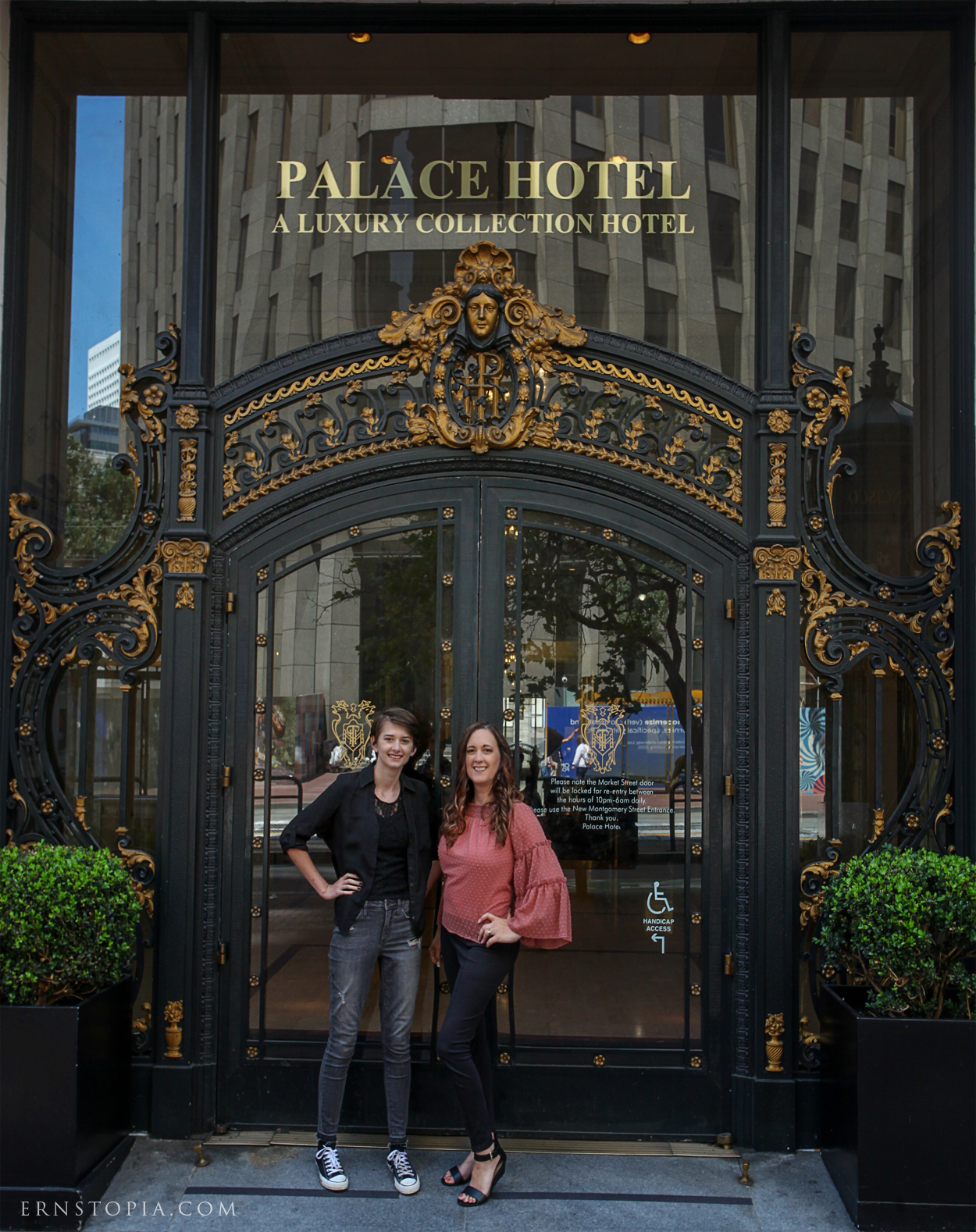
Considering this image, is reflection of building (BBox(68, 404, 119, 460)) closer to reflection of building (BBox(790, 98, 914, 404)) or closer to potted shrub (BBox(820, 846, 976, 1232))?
reflection of building (BBox(790, 98, 914, 404))

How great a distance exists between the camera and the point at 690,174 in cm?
534

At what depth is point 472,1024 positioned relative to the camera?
4.29 m

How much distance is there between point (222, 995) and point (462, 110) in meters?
4.77

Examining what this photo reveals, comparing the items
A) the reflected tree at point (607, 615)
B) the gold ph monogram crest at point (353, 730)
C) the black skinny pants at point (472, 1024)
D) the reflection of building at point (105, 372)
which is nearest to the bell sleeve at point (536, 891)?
the black skinny pants at point (472, 1024)

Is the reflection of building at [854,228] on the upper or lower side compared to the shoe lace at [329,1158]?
upper

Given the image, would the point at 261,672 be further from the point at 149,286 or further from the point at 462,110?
the point at 462,110

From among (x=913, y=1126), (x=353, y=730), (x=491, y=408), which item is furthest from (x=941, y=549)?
(x=353, y=730)

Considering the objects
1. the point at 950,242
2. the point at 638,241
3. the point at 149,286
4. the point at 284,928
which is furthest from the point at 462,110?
the point at 284,928

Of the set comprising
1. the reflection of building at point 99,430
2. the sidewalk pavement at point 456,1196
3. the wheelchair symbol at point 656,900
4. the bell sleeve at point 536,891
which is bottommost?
the sidewalk pavement at point 456,1196

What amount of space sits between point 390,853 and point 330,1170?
137cm

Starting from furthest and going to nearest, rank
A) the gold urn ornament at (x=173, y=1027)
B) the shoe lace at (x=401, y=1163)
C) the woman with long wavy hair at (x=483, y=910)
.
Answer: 1. the gold urn ornament at (x=173, y=1027)
2. the shoe lace at (x=401, y=1163)
3. the woman with long wavy hair at (x=483, y=910)

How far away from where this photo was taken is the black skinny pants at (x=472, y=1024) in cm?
426

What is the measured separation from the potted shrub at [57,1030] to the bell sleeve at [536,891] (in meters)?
1.77

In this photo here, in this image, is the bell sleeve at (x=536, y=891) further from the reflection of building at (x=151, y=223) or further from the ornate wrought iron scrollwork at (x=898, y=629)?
the reflection of building at (x=151, y=223)
